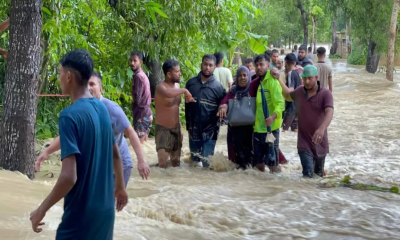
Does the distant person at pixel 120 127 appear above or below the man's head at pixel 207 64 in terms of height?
below

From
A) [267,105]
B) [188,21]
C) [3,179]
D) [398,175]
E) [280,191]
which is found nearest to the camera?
[3,179]

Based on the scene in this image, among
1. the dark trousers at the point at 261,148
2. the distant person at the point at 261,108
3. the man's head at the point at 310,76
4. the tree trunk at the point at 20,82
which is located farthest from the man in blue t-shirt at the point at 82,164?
the dark trousers at the point at 261,148

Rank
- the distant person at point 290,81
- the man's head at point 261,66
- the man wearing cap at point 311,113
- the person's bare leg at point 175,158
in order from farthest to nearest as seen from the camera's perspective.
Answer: the distant person at point 290,81
the person's bare leg at point 175,158
the man's head at point 261,66
the man wearing cap at point 311,113

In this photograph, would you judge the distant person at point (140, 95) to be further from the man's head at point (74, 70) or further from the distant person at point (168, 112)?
the man's head at point (74, 70)

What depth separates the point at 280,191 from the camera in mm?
7633

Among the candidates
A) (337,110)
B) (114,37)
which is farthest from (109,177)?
(337,110)

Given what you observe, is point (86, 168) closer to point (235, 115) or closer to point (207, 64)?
point (235, 115)

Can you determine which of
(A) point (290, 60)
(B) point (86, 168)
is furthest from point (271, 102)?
(B) point (86, 168)

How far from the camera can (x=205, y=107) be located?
28.8ft

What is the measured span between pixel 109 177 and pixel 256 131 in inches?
210

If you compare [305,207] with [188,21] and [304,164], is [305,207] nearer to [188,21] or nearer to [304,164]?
[304,164]

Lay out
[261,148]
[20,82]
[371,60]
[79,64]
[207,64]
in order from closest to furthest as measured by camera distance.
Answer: [79,64] → [20,82] → [261,148] → [207,64] → [371,60]

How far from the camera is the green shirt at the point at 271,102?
826 centimetres

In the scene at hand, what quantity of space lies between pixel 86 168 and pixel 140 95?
7082 mm
